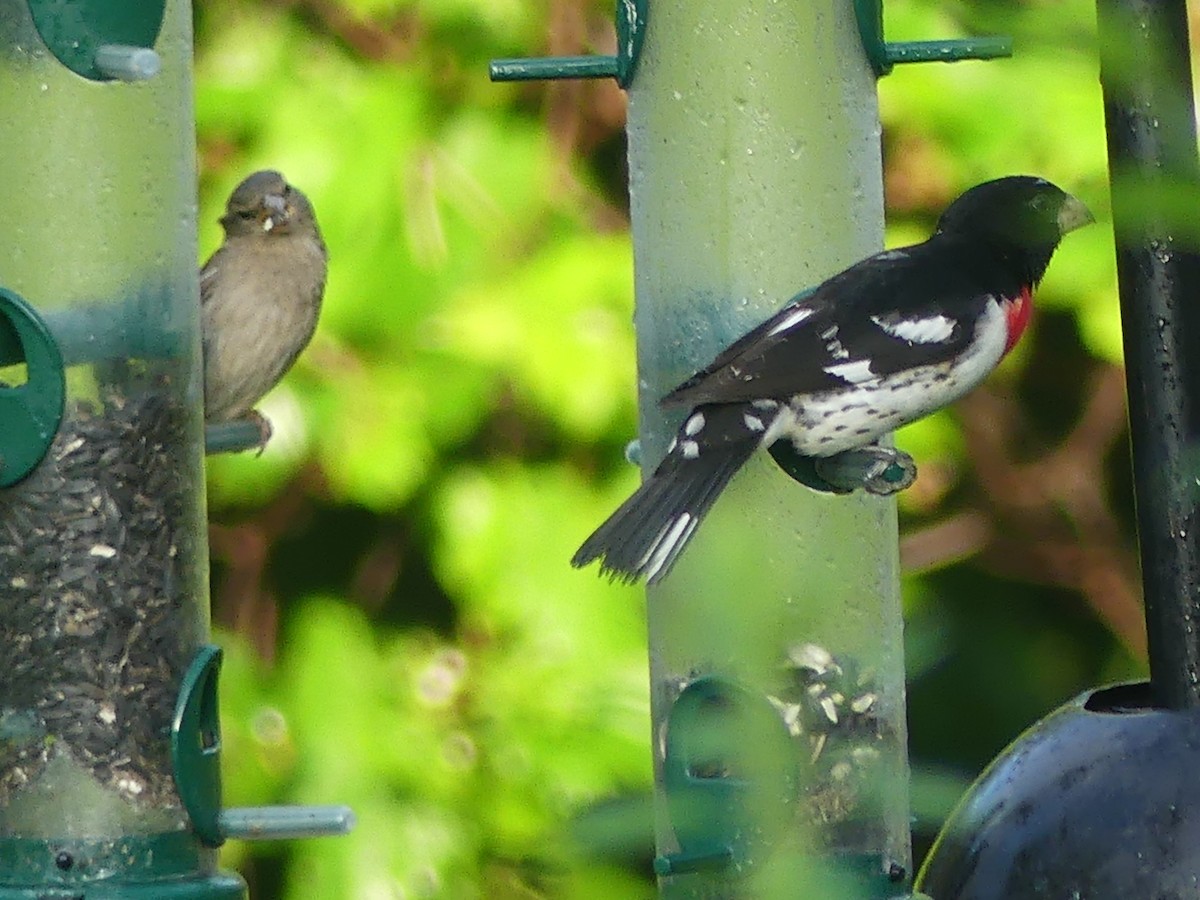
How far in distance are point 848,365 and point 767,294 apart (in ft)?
0.47

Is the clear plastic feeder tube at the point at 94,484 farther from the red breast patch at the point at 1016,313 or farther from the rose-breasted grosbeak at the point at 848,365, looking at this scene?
the red breast patch at the point at 1016,313

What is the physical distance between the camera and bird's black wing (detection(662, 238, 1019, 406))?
2639mm

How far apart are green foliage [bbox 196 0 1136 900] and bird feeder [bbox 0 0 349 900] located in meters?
1.19

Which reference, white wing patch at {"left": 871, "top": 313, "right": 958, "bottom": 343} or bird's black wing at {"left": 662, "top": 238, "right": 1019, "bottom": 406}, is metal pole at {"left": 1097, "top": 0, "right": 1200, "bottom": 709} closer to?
bird's black wing at {"left": 662, "top": 238, "right": 1019, "bottom": 406}

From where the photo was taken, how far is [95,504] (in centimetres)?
280

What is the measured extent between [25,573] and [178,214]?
54 cm

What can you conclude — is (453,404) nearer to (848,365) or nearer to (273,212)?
(273,212)

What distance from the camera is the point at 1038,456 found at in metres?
4.90

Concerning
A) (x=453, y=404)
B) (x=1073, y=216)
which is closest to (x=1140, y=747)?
(x=1073, y=216)

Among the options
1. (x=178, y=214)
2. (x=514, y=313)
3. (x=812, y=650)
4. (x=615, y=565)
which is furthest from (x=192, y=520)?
(x=514, y=313)

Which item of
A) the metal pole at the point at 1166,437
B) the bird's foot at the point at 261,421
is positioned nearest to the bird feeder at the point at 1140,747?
the metal pole at the point at 1166,437

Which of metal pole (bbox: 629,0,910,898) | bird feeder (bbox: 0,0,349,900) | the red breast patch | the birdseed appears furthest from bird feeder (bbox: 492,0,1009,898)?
the birdseed

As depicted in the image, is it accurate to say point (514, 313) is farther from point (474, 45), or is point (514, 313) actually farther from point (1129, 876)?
point (1129, 876)

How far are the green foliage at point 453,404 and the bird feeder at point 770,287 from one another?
1.13 metres
